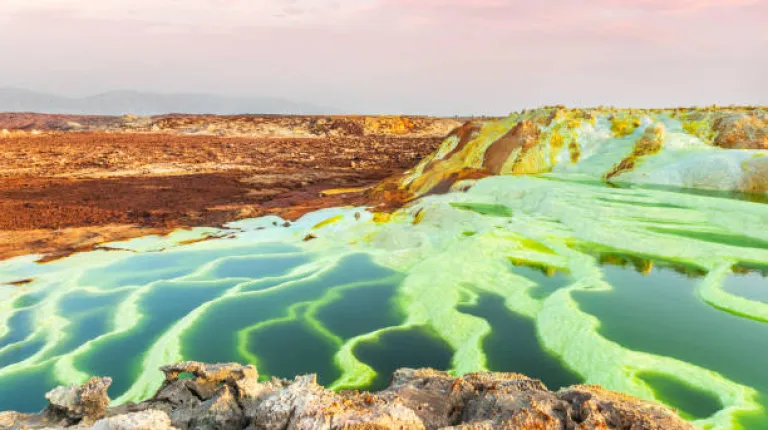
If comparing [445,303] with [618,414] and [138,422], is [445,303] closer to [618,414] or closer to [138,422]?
[618,414]

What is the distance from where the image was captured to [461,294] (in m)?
11.0

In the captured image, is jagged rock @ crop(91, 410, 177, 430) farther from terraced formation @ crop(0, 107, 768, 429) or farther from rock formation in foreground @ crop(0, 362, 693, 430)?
Answer: terraced formation @ crop(0, 107, 768, 429)

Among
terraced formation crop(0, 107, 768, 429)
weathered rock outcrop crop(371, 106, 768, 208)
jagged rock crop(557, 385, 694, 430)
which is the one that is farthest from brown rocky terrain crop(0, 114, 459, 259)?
jagged rock crop(557, 385, 694, 430)

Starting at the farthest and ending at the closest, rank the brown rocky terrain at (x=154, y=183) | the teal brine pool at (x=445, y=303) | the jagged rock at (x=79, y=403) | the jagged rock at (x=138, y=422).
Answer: the brown rocky terrain at (x=154, y=183), the teal brine pool at (x=445, y=303), the jagged rock at (x=79, y=403), the jagged rock at (x=138, y=422)

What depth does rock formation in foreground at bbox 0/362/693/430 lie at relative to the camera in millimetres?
3873

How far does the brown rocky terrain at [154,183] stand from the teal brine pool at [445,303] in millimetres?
3782

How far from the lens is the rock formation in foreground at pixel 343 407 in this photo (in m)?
3.87

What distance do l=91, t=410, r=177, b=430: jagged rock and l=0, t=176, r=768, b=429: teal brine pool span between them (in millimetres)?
3777

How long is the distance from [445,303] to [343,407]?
22.0ft

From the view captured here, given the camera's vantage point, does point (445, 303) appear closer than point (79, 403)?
No

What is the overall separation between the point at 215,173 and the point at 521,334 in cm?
3334

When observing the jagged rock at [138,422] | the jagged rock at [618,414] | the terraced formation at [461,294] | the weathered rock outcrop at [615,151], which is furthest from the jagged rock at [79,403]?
the weathered rock outcrop at [615,151]

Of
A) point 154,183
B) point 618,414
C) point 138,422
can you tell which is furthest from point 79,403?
point 154,183

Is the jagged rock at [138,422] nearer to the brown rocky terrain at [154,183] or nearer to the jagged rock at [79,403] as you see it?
the jagged rock at [79,403]
